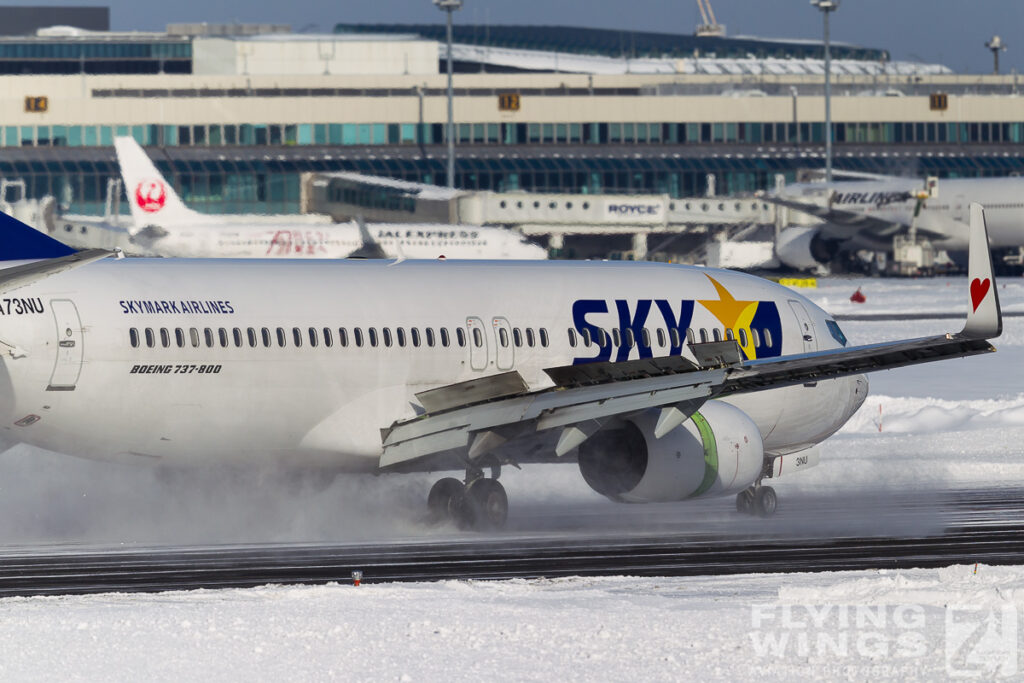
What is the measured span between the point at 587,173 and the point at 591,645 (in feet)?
348

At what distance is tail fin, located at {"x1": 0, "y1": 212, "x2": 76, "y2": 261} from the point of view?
749 inches

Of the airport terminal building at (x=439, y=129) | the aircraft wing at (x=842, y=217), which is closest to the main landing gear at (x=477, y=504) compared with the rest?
the aircraft wing at (x=842, y=217)

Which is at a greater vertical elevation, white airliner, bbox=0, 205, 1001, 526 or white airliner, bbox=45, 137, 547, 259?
white airliner, bbox=45, 137, 547, 259

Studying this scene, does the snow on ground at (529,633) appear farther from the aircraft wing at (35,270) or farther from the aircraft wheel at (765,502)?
the aircraft wheel at (765,502)

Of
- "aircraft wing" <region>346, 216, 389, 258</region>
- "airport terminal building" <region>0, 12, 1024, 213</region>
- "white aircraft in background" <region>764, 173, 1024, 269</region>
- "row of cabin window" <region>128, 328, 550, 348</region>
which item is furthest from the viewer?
"airport terminal building" <region>0, 12, 1024, 213</region>

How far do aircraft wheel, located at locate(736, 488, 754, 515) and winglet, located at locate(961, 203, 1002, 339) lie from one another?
4.59 metres

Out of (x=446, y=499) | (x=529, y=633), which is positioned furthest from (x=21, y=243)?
(x=529, y=633)

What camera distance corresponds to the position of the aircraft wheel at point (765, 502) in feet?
78.2

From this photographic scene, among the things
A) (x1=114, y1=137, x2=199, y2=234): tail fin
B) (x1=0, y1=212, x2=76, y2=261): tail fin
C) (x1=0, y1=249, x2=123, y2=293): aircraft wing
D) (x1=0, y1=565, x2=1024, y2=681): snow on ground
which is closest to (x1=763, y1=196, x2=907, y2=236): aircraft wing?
(x1=114, y1=137, x2=199, y2=234): tail fin

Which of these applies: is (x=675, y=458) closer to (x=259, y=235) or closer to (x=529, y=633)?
(x=529, y=633)

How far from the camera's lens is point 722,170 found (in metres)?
119

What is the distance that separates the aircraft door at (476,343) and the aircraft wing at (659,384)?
119 centimetres

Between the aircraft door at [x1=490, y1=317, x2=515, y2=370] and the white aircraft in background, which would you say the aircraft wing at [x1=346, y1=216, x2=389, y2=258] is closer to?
the white aircraft in background

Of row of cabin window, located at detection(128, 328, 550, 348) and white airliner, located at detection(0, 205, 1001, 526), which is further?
row of cabin window, located at detection(128, 328, 550, 348)
